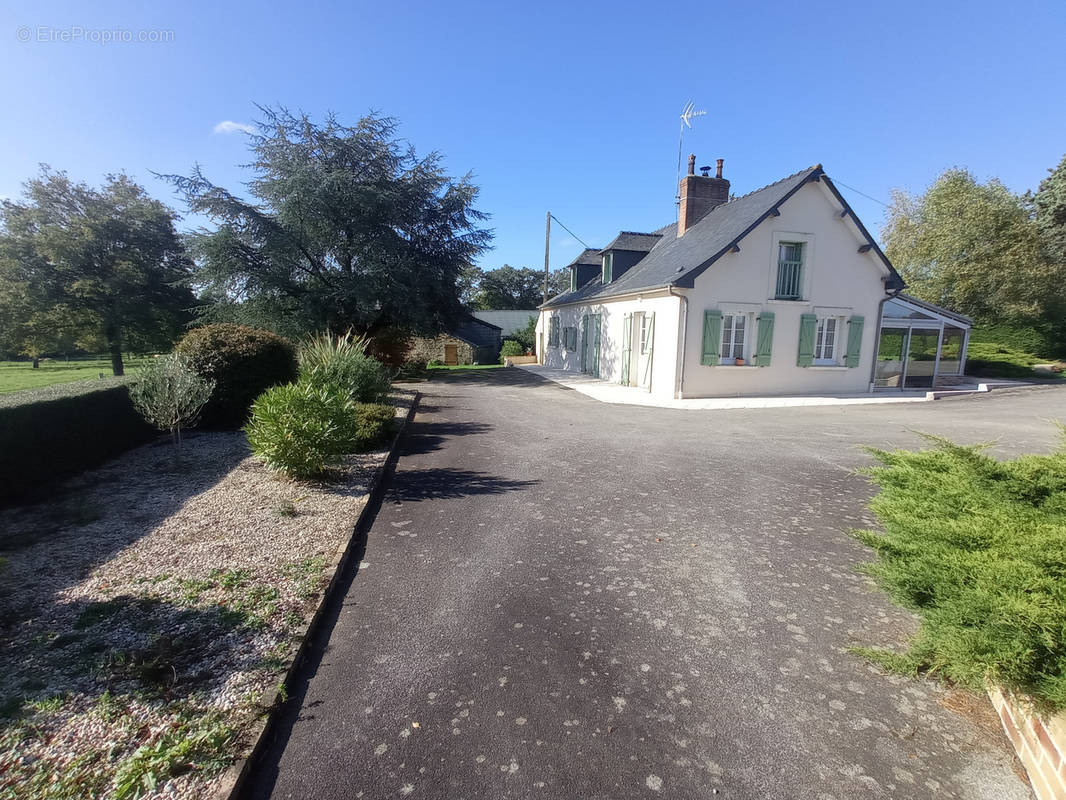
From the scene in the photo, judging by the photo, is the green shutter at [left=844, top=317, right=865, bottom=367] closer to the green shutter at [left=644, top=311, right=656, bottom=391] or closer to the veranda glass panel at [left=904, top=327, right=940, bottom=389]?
the veranda glass panel at [left=904, top=327, right=940, bottom=389]

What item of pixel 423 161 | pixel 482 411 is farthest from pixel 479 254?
pixel 482 411

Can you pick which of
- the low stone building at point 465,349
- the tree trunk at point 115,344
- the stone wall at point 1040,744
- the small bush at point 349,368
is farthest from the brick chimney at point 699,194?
the tree trunk at point 115,344

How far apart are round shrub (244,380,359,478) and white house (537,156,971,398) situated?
10.1 metres

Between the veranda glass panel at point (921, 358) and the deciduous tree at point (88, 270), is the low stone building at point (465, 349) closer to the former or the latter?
the deciduous tree at point (88, 270)

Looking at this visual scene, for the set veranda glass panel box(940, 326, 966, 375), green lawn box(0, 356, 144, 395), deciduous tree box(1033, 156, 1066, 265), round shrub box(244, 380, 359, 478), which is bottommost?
green lawn box(0, 356, 144, 395)

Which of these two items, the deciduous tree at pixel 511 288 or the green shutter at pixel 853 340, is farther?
the deciduous tree at pixel 511 288

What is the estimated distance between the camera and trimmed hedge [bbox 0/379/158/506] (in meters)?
4.96

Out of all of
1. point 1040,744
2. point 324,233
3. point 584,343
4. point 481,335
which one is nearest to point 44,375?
point 324,233

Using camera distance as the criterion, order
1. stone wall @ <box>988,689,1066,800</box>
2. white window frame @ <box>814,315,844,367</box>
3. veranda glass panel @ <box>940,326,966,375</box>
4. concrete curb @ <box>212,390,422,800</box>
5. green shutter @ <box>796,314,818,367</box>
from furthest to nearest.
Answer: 1. veranda glass panel @ <box>940,326,966,375</box>
2. white window frame @ <box>814,315,844,367</box>
3. green shutter @ <box>796,314,818,367</box>
4. concrete curb @ <box>212,390,422,800</box>
5. stone wall @ <box>988,689,1066,800</box>

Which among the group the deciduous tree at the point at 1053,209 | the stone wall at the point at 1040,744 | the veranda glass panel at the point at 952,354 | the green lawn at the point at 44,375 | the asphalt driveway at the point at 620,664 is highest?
the deciduous tree at the point at 1053,209

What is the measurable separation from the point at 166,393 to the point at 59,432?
110cm

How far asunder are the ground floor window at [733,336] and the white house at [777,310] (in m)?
0.03

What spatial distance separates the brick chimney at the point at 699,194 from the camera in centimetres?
1756

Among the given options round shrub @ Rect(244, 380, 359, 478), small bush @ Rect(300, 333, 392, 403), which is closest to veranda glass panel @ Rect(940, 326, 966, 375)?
small bush @ Rect(300, 333, 392, 403)
